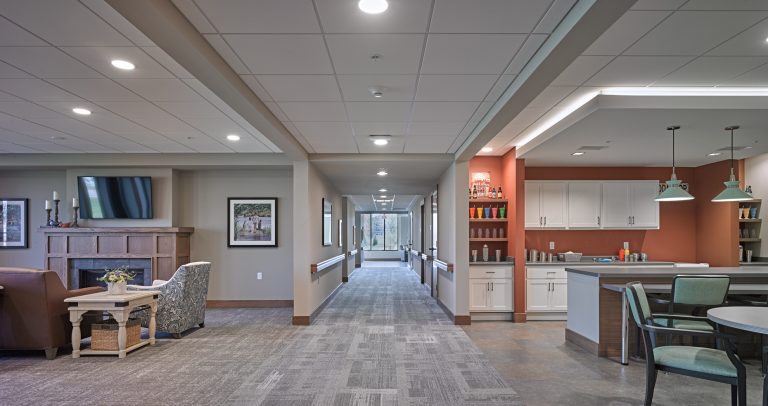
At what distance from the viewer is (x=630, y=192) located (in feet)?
25.6

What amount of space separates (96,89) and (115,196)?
4.35 metres

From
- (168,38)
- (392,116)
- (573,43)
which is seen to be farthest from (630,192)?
(168,38)

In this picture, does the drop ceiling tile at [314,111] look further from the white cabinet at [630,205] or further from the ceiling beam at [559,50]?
the white cabinet at [630,205]

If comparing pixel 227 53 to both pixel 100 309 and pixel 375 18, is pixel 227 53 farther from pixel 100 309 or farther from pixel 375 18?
pixel 100 309

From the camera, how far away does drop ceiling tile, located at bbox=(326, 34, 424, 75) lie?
2881 millimetres

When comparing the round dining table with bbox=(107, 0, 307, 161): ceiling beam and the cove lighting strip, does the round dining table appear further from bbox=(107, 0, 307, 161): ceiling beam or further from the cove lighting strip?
bbox=(107, 0, 307, 161): ceiling beam

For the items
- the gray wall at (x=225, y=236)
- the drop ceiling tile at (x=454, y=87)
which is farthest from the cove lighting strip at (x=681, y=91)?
the gray wall at (x=225, y=236)

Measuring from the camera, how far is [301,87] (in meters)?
3.81

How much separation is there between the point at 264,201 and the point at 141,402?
508cm

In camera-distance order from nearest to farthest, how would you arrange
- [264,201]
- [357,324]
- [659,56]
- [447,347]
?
1. [659,56]
2. [447,347]
3. [357,324]
4. [264,201]

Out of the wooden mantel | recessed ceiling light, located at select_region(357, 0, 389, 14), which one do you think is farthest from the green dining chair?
the wooden mantel

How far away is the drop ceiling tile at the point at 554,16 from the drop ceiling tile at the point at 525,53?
0.09 meters

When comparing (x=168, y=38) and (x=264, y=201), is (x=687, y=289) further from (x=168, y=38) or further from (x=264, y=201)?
(x=264, y=201)

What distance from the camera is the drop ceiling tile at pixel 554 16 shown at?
7.79 ft
